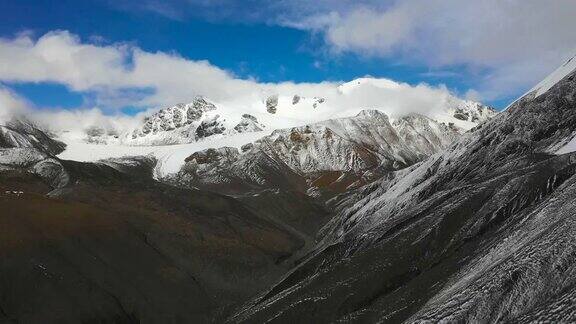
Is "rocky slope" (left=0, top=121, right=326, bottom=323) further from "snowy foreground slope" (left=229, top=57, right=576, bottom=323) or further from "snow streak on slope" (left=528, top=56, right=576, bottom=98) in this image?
"snow streak on slope" (left=528, top=56, right=576, bottom=98)

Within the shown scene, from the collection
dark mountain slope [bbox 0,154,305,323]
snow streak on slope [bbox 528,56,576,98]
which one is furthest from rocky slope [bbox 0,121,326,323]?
snow streak on slope [bbox 528,56,576,98]

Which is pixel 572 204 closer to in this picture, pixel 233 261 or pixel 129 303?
pixel 129 303

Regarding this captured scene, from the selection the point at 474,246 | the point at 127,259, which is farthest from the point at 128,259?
the point at 474,246

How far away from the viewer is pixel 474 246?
197 feet

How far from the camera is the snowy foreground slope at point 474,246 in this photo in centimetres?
3685

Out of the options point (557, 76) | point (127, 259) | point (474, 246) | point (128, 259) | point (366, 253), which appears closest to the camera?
point (474, 246)

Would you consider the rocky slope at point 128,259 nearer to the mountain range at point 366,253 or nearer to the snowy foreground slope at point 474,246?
the mountain range at point 366,253

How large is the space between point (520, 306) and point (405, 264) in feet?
105

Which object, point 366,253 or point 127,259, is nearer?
point 366,253

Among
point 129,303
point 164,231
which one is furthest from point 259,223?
point 129,303

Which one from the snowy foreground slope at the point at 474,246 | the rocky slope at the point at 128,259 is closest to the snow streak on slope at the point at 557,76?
the snowy foreground slope at the point at 474,246

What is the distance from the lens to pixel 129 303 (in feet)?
333

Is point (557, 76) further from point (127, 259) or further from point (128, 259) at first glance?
point (127, 259)

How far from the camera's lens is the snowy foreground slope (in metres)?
36.9
